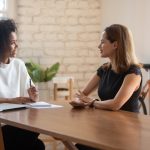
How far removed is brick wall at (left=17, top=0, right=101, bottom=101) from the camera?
13.2ft

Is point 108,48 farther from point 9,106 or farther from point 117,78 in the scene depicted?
point 9,106

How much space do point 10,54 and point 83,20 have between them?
1.86 metres

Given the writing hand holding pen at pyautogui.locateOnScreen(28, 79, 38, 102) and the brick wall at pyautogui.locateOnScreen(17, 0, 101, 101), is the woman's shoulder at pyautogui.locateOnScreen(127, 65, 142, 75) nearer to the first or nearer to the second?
the writing hand holding pen at pyautogui.locateOnScreen(28, 79, 38, 102)

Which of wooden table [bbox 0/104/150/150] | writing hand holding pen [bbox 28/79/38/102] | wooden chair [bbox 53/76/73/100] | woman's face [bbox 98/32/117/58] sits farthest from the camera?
wooden chair [bbox 53/76/73/100]

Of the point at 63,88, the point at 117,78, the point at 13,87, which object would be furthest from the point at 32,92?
the point at 63,88

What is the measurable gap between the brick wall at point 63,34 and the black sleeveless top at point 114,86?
5.36 ft

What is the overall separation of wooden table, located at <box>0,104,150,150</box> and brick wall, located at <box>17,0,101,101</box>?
189 centimetres

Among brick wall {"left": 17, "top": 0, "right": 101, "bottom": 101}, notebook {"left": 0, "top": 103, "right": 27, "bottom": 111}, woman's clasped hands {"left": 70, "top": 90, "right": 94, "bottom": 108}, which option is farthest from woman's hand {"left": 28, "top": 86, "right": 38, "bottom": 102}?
brick wall {"left": 17, "top": 0, "right": 101, "bottom": 101}

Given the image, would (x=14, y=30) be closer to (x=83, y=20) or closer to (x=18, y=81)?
(x=18, y=81)

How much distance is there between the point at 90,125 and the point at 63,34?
2.52 m

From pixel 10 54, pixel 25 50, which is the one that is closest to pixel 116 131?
pixel 10 54

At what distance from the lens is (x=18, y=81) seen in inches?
97.3

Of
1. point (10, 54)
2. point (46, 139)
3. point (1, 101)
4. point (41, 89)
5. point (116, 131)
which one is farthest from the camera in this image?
point (41, 89)

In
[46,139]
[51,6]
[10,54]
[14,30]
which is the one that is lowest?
[46,139]
